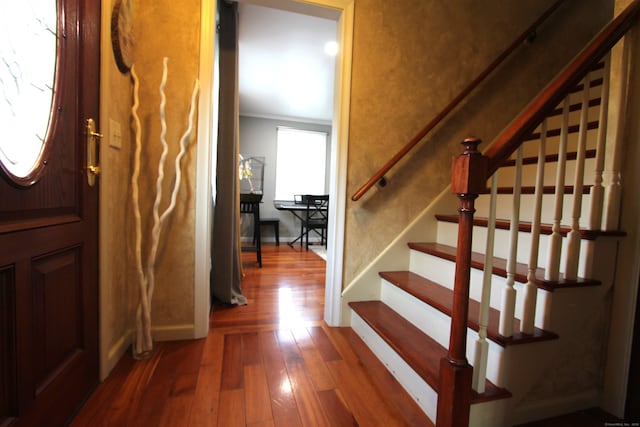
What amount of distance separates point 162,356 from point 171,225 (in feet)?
2.29

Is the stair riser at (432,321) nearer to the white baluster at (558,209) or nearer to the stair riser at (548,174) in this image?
the white baluster at (558,209)

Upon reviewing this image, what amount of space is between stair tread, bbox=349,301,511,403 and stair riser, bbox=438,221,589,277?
1.89 ft

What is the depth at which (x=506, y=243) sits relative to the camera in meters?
1.51

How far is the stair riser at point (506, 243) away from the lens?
118 centimetres

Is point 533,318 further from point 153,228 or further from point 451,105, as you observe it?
point 153,228

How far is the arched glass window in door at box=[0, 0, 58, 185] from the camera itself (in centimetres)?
75

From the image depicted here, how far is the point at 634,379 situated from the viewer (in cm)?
108

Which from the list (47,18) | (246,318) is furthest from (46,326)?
(246,318)

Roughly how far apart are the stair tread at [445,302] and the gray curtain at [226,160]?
117 cm

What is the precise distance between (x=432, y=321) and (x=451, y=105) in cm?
139

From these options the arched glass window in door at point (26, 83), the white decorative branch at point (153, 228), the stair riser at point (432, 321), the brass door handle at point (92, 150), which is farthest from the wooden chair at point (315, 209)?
the arched glass window in door at point (26, 83)

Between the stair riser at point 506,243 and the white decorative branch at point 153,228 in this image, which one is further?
the white decorative branch at point 153,228

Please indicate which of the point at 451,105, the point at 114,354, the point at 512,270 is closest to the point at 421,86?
the point at 451,105

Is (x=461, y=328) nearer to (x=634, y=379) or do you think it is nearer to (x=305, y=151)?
(x=634, y=379)
